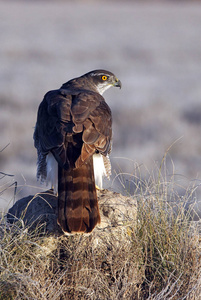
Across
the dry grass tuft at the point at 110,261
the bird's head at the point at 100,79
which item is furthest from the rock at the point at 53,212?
the bird's head at the point at 100,79

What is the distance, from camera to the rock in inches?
177

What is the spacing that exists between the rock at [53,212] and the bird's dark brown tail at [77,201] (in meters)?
0.20

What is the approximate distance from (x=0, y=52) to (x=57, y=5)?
6909 cm

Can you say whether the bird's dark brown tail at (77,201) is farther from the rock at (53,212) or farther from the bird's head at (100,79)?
the bird's head at (100,79)

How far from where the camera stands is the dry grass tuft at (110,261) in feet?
12.9

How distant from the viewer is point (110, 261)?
4270 mm

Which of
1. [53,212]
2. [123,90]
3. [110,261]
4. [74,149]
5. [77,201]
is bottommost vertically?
[110,261]

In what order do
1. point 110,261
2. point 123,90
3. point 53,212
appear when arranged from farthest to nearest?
point 123,90
point 53,212
point 110,261

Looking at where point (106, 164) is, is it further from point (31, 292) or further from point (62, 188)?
point (31, 292)

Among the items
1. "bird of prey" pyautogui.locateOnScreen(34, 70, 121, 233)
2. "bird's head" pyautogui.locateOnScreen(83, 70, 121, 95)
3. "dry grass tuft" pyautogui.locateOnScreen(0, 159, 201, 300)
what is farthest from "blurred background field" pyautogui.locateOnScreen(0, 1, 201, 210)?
"bird's head" pyautogui.locateOnScreen(83, 70, 121, 95)

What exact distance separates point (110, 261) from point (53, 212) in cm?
70

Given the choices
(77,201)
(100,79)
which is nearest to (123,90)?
(100,79)

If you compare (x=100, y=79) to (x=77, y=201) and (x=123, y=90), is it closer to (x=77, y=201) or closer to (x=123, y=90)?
(x=77, y=201)

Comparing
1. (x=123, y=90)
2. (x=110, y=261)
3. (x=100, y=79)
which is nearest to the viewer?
(x=110, y=261)
